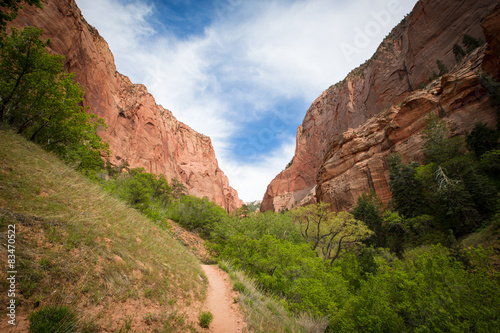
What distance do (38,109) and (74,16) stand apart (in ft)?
172

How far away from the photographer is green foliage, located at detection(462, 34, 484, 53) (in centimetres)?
3002

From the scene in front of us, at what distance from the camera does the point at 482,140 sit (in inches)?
746

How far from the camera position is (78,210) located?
16.3 ft

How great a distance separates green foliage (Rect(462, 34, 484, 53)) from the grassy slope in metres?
50.6

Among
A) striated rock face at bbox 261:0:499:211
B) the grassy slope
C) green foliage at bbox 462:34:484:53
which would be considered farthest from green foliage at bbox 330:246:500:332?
green foliage at bbox 462:34:484:53

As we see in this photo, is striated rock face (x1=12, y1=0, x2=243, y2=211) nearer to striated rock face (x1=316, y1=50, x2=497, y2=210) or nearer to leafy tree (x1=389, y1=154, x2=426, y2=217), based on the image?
striated rock face (x1=316, y1=50, x2=497, y2=210)

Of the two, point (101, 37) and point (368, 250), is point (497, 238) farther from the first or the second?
point (101, 37)

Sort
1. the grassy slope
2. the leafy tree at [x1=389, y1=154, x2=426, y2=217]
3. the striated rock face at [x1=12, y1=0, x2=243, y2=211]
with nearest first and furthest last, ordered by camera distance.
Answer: the grassy slope
the leafy tree at [x1=389, y1=154, x2=426, y2=217]
the striated rock face at [x1=12, y1=0, x2=243, y2=211]

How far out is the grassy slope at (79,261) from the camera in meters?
2.84

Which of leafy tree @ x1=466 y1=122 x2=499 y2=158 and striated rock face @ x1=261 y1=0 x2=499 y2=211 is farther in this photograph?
striated rock face @ x1=261 y1=0 x2=499 y2=211

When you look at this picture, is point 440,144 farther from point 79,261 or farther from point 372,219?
point 79,261

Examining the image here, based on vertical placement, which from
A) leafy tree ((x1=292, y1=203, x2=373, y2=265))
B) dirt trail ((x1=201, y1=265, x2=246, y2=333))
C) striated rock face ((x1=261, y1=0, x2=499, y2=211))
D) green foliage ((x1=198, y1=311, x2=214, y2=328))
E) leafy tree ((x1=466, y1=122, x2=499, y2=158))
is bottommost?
dirt trail ((x1=201, y1=265, x2=246, y2=333))

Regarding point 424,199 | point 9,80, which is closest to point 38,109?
point 9,80

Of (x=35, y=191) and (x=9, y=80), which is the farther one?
(x=9, y=80)
